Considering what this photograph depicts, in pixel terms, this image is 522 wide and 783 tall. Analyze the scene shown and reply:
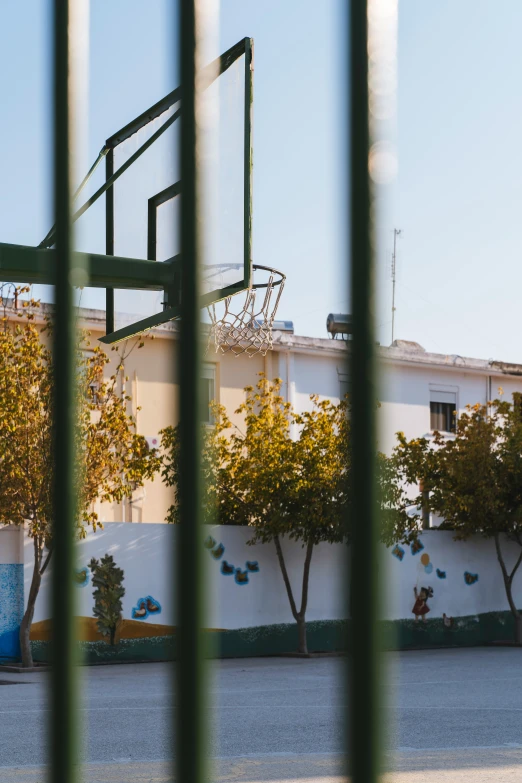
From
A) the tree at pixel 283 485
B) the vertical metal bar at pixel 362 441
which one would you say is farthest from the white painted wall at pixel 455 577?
the vertical metal bar at pixel 362 441

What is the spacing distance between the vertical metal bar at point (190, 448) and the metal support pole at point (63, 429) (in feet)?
0.49

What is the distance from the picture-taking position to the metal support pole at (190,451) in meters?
1.08

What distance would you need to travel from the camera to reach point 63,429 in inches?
48.5

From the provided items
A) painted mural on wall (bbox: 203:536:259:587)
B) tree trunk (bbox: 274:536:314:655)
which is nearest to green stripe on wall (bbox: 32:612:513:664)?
tree trunk (bbox: 274:536:314:655)

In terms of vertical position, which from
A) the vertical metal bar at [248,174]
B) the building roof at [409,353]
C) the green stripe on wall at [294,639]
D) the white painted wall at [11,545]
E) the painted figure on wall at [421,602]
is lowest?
the green stripe on wall at [294,639]

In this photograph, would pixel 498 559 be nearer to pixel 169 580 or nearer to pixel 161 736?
pixel 161 736

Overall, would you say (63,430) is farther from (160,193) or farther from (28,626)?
(28,626)

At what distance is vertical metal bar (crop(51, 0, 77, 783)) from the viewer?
1180 mm

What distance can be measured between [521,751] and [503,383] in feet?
77.4

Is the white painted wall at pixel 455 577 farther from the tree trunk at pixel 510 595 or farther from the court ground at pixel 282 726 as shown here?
the court ground at pixel 282 726

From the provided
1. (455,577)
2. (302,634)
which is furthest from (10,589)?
(455,577)

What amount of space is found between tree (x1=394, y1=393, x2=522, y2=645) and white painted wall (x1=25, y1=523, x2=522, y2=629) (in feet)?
1.84

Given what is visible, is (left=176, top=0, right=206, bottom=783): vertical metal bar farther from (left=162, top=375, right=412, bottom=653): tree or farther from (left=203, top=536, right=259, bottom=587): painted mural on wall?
(left=203, top=536, right=259, bottom=587): painted mural on wall

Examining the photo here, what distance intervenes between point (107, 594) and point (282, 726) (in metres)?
9.22
